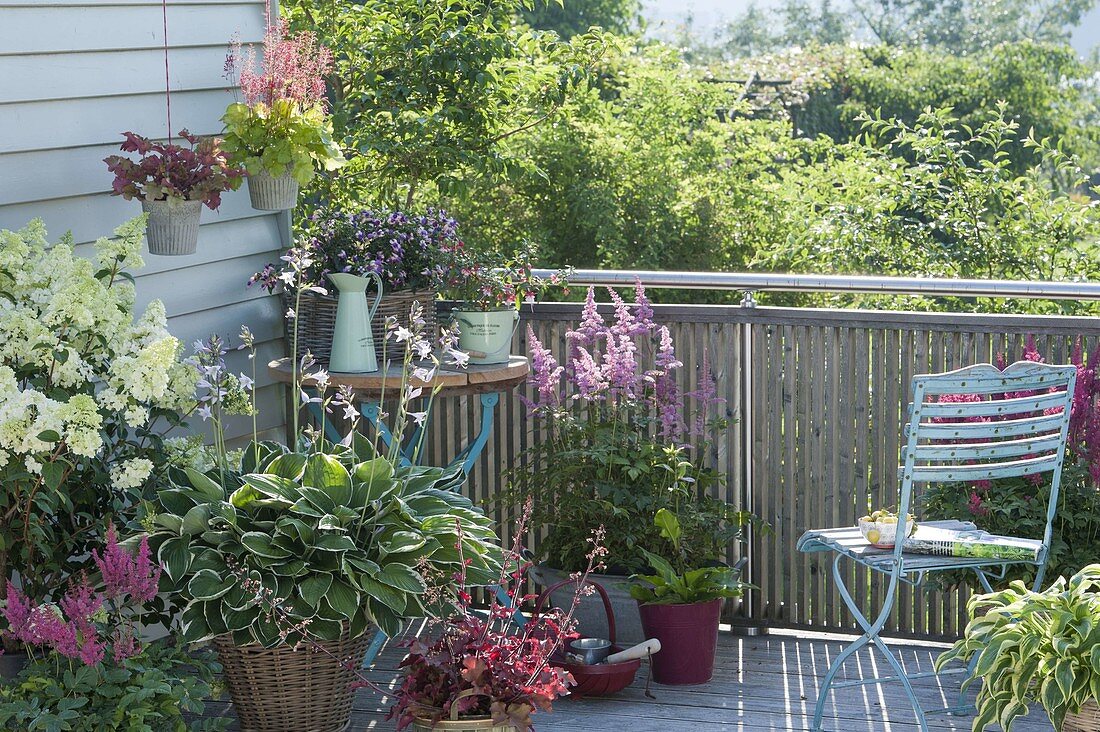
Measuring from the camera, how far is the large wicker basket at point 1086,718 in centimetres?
276

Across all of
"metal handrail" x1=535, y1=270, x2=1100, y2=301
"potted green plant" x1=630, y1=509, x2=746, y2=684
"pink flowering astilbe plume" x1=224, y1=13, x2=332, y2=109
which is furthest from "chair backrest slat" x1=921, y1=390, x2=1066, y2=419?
"pink flowering astilbe plume" x1=224, y1=13, x2=332, y2=109

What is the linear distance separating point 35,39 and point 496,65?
261 centimetres

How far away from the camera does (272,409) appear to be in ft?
14.4

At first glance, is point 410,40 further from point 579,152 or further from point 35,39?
point 579,152

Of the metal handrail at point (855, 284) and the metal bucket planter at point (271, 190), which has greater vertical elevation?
the metal bucket planter at point (271, 190)

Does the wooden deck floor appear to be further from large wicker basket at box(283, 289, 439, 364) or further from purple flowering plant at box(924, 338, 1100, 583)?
large wicker basket at box(283, 289, 439, 364)

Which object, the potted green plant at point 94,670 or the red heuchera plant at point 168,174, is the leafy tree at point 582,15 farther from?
the potted green plant at point 94,670

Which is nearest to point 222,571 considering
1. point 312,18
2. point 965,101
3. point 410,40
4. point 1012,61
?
point 410,40

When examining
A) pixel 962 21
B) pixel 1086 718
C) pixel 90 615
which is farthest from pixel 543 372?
pixel 962 21

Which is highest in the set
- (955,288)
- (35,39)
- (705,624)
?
(35,39)

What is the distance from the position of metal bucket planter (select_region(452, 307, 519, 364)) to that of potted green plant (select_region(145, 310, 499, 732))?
726 millimetres

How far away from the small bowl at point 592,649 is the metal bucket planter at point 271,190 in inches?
60.7

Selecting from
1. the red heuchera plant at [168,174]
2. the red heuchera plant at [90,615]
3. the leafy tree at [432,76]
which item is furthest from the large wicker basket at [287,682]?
the leafy tree at [432,76]

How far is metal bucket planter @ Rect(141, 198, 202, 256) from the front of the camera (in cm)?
342
